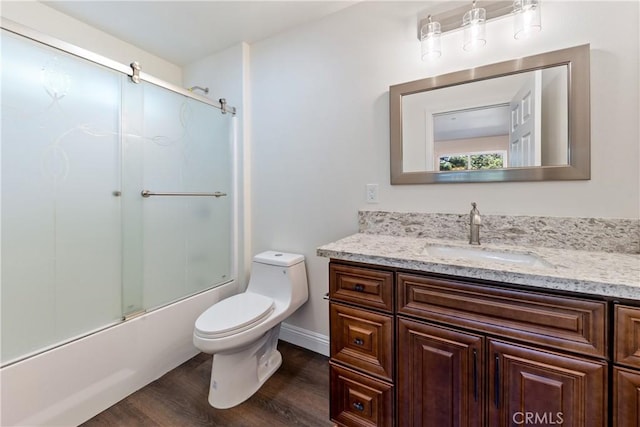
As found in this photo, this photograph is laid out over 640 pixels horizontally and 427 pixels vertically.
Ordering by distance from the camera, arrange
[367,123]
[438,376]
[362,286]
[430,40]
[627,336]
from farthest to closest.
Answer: [367,123] < [430,40] < [362,286] < [438,376] < [627,336]

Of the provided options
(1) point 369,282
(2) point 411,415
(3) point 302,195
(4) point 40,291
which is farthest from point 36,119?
(2) point 411,415

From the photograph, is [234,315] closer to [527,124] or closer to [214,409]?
[214,409]

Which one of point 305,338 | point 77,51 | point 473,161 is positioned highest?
point 77,51

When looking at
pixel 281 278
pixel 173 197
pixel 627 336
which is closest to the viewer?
pixel 627 336

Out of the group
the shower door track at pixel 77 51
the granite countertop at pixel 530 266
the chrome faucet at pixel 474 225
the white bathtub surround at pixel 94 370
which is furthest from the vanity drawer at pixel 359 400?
the shower door track at pixel 77 51

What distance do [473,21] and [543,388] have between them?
155 centimetres

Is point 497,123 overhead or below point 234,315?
overhead

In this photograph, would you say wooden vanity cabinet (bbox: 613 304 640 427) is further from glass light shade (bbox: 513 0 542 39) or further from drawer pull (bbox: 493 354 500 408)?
glass light shade (bbox: 513 0 542 39)

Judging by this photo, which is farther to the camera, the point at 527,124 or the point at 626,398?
the point at 527,124

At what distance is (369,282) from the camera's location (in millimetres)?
1105

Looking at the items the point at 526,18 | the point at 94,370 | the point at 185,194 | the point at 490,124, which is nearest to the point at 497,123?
the point at 490,124

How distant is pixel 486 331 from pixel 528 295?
0.57ft

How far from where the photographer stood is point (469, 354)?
36.0 inches
